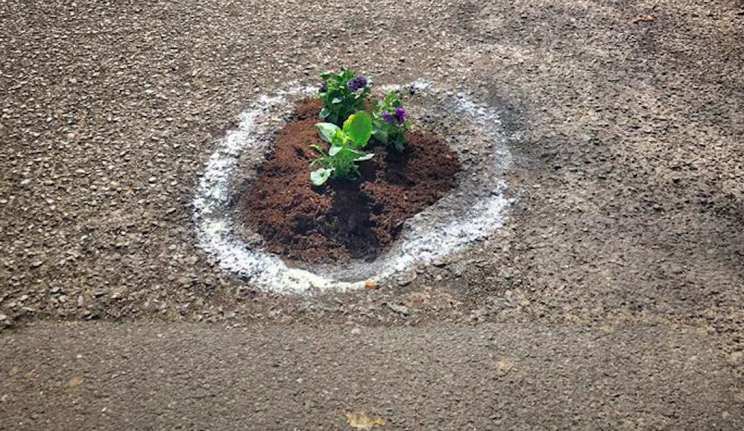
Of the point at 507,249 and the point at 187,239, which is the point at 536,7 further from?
the point at 187,239

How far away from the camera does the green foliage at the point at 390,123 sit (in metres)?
4.05

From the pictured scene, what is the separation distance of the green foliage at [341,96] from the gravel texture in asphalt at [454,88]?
66cm

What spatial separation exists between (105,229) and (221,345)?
3.60 ft

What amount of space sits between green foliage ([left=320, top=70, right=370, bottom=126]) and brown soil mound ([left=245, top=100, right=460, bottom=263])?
0.17 metres

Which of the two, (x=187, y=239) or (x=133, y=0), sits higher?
(x=133, y=0)

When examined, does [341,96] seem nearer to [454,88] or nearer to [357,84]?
[357,84]

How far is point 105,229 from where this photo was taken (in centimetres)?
396

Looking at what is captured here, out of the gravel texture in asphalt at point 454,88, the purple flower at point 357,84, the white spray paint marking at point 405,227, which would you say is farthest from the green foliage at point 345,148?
the gravel texture in asphalt at point 454,88

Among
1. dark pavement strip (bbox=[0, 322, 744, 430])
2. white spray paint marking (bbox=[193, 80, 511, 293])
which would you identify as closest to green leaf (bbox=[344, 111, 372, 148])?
white spray paint marking (bbox=[193, 80, 511, 293])

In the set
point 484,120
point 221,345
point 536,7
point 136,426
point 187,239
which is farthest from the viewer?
point 536,7

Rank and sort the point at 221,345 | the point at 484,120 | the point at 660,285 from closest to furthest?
the point at 221,345
the point at 660,285
the point at 484,120

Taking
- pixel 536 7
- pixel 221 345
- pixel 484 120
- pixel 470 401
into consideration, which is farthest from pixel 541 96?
pixel 221 345

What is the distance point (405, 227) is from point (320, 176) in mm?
539

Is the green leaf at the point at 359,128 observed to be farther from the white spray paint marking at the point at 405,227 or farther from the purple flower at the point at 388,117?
the white spray paint marking at the point at 405,227
